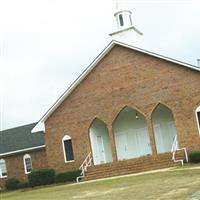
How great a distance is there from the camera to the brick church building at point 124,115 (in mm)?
34656

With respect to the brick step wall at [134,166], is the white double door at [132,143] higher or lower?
higher

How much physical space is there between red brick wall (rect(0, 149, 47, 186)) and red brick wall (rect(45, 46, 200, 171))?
6378 mm

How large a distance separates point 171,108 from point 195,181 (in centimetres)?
1605

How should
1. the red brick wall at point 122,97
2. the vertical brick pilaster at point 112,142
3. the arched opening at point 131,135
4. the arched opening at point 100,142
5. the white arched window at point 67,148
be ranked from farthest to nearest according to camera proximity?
1. the arched opening at point 131,135
2. the white arched window at point 67,148
3. the arched opening at point 100,142
4. the vertical brick pilaster at point 112,142
5. the red brick wall at point 122,97

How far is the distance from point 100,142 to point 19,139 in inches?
464

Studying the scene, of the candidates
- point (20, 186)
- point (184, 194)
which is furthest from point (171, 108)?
point (184, 194)

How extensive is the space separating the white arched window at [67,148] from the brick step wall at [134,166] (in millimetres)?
3959

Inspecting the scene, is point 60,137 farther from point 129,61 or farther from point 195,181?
point 195,181

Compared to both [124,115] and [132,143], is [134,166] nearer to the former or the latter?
[132,143]

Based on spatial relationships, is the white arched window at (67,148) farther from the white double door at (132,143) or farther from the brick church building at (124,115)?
the white double door at (132,143)

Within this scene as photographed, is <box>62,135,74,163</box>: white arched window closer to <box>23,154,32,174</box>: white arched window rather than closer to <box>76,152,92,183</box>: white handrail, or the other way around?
<box>76,152,92,183</box>: white handrail

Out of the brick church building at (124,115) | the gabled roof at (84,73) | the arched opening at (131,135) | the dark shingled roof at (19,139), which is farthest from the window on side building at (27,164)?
the arched opening at (131,135)

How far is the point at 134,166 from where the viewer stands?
111 ft

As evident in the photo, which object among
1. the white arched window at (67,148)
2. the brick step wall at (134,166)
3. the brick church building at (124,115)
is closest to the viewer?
the brick step wall at (134,166)
